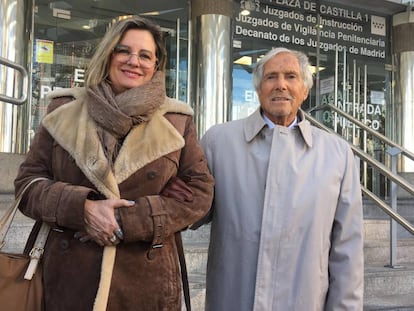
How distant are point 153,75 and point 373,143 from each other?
7722mm

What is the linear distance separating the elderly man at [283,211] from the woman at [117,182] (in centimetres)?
24

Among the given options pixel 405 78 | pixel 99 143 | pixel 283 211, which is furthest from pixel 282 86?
pixel 405 78

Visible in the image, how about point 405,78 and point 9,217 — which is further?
point 405,78

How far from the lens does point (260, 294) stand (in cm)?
189

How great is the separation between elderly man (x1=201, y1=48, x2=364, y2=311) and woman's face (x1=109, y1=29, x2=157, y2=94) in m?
0.48

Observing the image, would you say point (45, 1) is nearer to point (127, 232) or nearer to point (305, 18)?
point (305, 18)

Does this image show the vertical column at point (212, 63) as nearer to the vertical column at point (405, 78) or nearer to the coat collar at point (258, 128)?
the vertical column at point (405, 78)

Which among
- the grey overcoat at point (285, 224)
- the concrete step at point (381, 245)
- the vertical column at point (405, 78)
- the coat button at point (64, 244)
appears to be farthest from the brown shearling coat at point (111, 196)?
the vertical column at point (405, 78)

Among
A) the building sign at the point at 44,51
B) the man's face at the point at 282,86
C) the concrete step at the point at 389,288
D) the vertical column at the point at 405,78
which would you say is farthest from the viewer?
the vertical column at the point at 405,78

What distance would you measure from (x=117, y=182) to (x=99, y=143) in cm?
14

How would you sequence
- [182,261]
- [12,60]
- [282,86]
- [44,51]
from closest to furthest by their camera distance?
[182,261]
[282,86]
[12,60]
[44,51]

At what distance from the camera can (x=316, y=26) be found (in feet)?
27.8

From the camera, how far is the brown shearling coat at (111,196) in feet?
5.42

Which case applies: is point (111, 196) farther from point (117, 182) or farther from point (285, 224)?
point (285, 224)
